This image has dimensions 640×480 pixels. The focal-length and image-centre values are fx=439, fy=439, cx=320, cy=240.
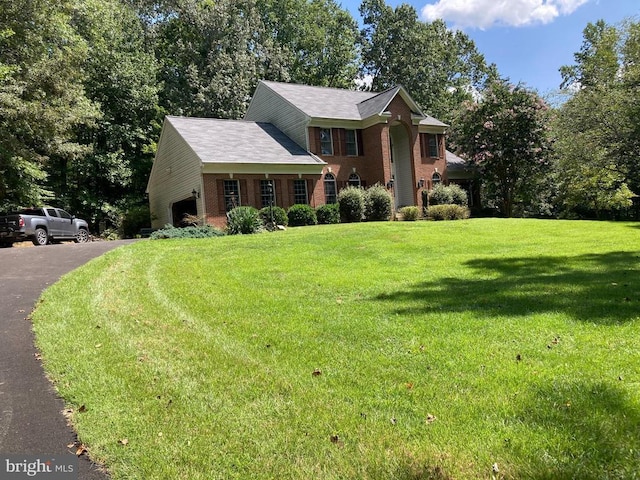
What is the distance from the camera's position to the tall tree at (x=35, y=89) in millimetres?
19984

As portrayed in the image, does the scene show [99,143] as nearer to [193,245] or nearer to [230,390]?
[193,245]

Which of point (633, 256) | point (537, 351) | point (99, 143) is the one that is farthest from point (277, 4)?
point (537, 351)

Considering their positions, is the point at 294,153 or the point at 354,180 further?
the point at 354,180

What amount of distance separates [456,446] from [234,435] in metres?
1.53

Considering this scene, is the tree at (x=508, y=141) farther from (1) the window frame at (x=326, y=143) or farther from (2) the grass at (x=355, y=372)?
(2) the grass at (x=355, y=372)

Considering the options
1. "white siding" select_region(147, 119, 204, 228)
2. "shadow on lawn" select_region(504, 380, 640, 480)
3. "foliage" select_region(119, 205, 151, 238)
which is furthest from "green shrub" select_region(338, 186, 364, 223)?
"shadow on lawn" select_region(504, 380, 640, 480)

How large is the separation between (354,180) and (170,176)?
428 inches

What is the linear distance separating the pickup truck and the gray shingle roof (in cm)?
667

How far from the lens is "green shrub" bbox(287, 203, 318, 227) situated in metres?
22.0

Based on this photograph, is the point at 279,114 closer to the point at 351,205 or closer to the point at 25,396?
the point at 351,205

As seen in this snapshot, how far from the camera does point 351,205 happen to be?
77.5ft

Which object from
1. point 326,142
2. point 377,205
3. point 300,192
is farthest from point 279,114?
point 377,205

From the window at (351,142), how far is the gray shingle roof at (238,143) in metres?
3.09

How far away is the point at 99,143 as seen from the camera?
31109 millimetres
